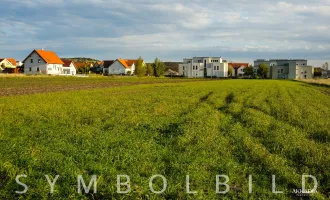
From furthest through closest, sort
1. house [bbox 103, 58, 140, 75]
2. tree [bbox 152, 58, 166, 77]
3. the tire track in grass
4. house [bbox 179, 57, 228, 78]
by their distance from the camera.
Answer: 1. house [bbox 179, 57, 228, 78]
2. house [bbox 103, 58, 140, 75]
3. tree [bbox 152, 58, 166, 77]
4. the tire track in grass

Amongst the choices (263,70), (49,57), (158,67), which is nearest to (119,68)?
(158,67)

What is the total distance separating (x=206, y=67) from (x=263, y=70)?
2943 centimetres

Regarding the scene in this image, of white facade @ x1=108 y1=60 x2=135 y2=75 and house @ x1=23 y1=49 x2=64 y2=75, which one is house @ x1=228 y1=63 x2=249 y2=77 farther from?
house @ x1=23 y1=49 x2=64 y2=75

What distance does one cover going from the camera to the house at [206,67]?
155 metres

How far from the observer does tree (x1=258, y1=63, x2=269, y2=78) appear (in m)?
151

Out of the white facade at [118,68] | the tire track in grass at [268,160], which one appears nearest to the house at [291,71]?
the white facade at [118,68]

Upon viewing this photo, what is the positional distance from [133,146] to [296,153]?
529 cm

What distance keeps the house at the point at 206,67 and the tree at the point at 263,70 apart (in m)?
17.5

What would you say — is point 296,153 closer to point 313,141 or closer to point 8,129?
point 313,141

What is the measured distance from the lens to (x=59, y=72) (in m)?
106

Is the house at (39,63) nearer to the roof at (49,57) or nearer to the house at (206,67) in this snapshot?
the roof at (49,57)

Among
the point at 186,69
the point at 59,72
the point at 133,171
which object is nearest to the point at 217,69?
the point at 186,69

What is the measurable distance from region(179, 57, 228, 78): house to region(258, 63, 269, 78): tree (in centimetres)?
1746

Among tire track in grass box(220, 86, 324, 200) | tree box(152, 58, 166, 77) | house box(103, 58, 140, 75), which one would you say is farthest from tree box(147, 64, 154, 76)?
tire track in grass box(220, 86, 324, 200)
